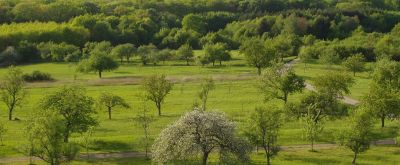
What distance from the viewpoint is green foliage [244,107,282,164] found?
68312mm

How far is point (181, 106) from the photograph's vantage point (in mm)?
102188

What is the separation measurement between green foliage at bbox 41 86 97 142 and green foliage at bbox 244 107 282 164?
22.0m

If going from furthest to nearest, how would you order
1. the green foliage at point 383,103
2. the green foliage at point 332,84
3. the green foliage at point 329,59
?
the green foliage at point 329,59 < the green foliage at point 332,84 < the green foliage at point 383,103

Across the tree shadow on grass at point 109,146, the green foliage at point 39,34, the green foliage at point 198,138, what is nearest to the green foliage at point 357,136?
the green foliage at point 198,138

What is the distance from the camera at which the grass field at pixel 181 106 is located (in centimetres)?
7338

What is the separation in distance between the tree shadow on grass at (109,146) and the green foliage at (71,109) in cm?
263

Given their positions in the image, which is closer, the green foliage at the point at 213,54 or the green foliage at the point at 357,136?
the green foliage at the point at 357,136

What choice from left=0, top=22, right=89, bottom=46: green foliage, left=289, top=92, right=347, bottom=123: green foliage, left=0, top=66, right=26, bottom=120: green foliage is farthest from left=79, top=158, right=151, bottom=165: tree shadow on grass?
left=0, top=22, right=89, bottom=46: green foliage

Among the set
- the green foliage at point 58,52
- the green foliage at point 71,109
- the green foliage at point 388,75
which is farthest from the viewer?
the green foliage at point 58,52

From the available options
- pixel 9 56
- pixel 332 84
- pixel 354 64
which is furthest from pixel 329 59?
pixel 9 56

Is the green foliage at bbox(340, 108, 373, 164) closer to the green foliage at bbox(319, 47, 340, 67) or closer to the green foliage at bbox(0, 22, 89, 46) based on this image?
the green foliage at bbox(319, 47, 340, 67)

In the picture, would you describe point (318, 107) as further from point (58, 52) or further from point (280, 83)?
point (58, 52)

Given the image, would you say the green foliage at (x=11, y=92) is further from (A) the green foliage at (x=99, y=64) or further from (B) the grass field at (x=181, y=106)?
(A) the green foliage at (x=99, y=64)

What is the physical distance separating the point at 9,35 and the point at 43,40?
1219 centimetres
